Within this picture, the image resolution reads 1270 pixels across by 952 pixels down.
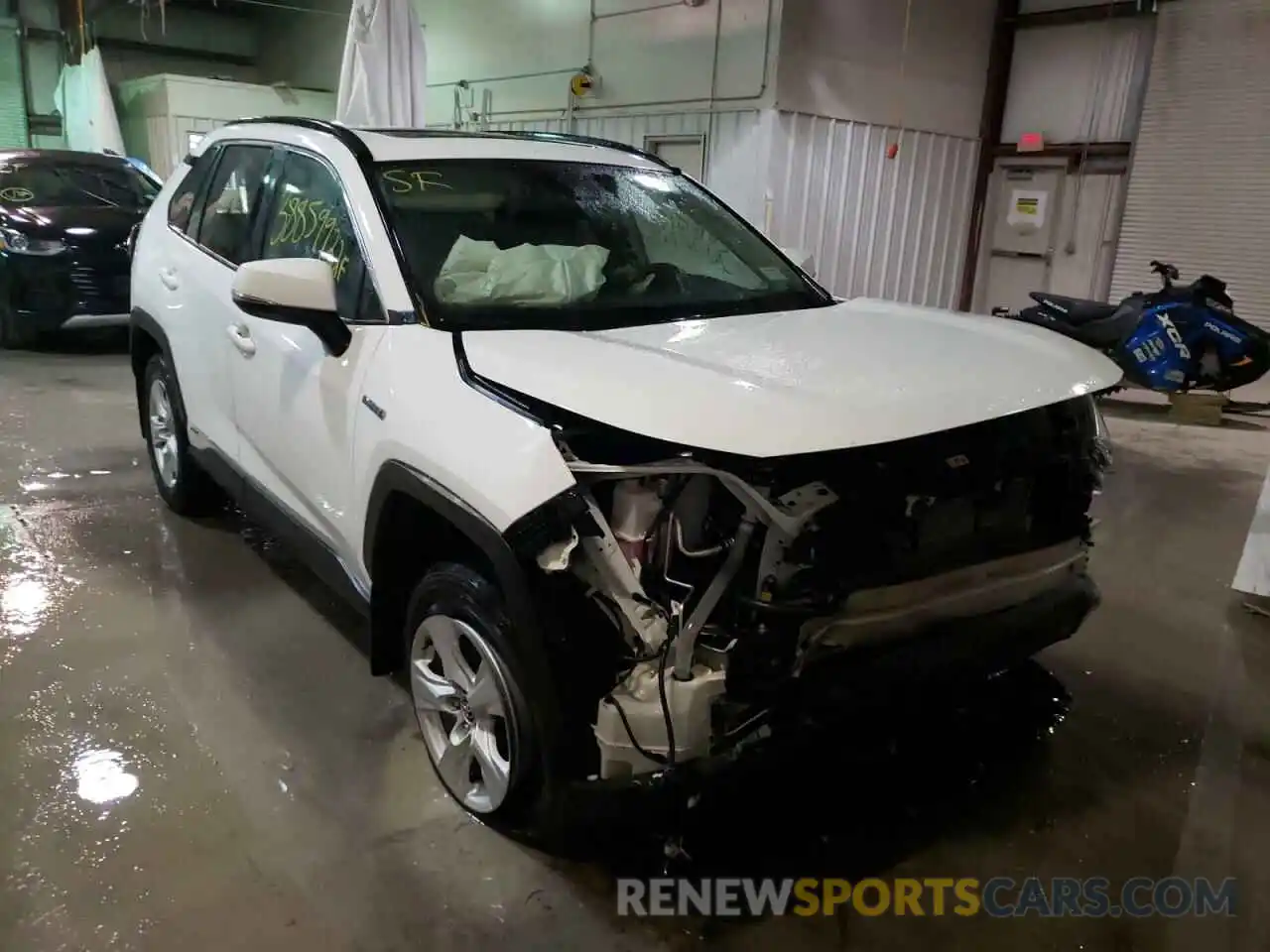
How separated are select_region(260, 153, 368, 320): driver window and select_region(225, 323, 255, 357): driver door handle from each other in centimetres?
26

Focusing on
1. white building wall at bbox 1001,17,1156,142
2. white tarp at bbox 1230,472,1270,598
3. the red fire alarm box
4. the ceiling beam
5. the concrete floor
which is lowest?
the concrete floor

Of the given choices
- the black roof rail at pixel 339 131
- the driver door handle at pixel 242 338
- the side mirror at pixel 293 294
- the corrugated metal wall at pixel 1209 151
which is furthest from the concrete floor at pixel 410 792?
the corrugated metal wall at pixel 1209 151

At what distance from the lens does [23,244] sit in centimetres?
754

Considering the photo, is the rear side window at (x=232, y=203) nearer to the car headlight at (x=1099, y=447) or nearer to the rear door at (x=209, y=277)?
the rear door at (x=209, y=277)

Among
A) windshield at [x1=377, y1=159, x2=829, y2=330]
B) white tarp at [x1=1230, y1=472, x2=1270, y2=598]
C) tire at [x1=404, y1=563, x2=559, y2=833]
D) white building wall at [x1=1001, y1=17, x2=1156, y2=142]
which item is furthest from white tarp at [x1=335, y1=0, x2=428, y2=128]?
white building wall at [x1=1001, y1=17, x2=1156, y2=142]

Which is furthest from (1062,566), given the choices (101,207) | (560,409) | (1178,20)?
(101,207)

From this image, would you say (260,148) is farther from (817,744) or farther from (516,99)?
(516,99)

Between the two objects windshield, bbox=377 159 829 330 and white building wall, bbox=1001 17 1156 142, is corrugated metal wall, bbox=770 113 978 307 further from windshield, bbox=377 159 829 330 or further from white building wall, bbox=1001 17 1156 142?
windshield, bbox=377 159 829 330

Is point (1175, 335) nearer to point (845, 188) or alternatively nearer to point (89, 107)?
point (845, 188)

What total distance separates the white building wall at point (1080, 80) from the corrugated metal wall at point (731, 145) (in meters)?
2.90

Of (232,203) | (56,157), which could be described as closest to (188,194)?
(232,203)

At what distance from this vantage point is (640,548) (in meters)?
1.94

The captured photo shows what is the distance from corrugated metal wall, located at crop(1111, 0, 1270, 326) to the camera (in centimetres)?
759

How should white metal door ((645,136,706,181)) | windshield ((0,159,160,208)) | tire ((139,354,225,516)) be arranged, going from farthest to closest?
white metal door ((645,136,706,181)), windshield ((0,159,160,208)), tire ((139,354,225,516))
